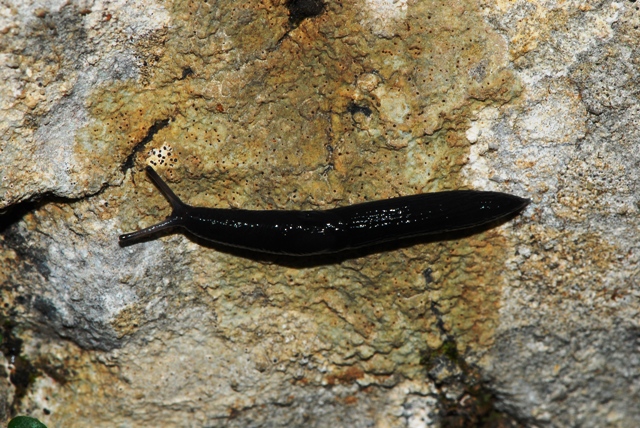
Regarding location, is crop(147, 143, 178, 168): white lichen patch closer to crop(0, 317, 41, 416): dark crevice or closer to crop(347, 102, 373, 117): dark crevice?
crop(347, 102, 373, 117): dark crevice

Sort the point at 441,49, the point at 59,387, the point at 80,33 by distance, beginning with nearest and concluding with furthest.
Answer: the point at 80,33 < the point at 441,49 < the point at 59,387

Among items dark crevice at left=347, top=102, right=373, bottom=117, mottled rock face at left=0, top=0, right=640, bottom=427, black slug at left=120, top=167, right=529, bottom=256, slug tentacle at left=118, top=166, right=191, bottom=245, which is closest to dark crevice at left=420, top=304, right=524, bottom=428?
mottled rock face at left=0, top=0, right=640, bottom=427

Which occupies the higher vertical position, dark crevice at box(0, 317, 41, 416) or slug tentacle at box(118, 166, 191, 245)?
slug tentacle at box(118, 166, 191, 245)

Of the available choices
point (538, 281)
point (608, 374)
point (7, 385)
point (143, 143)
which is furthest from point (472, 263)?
point (7, 385)

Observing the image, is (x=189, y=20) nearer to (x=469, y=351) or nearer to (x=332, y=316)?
(x=332, y=316)

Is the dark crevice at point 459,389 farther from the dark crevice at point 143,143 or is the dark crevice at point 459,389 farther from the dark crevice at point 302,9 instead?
the dark crevice at point 143,143
